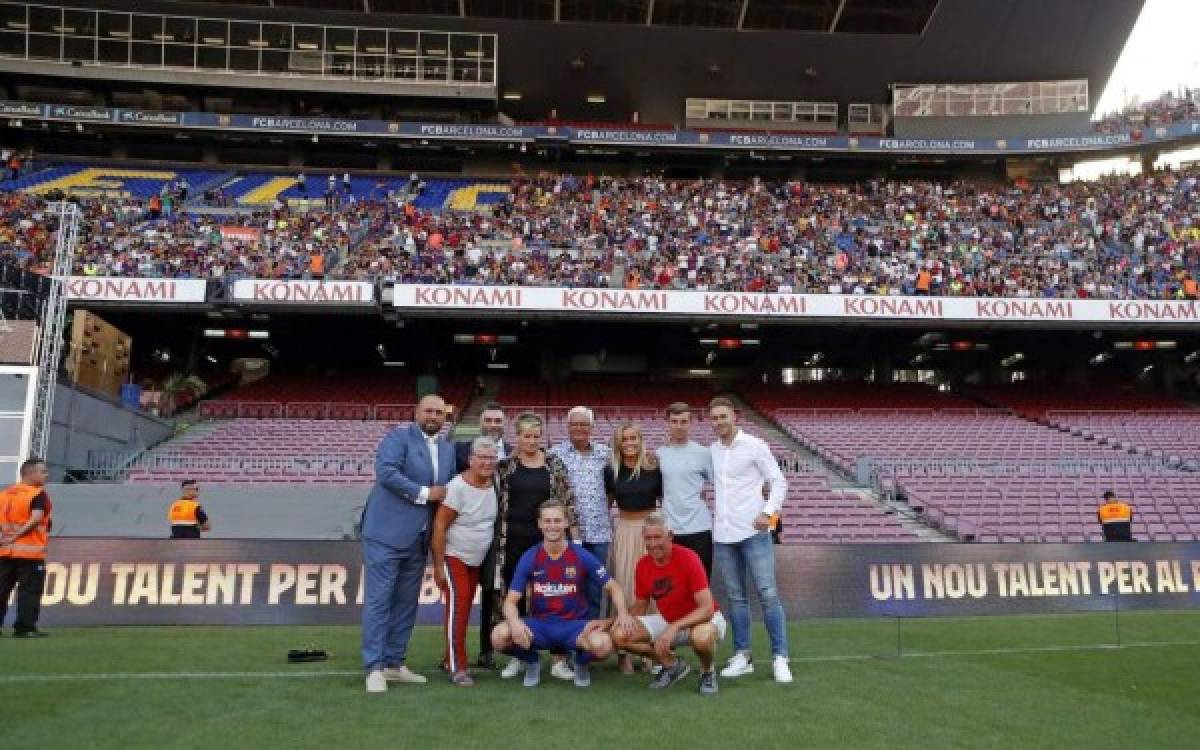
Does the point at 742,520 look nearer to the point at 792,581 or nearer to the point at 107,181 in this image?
the point at 792,581

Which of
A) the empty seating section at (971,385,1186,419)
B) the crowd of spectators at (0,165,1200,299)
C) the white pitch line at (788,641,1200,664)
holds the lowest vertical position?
the white pitch line at (788,641,1200,664)

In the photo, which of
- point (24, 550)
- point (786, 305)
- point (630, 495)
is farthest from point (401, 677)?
point (786, 305)

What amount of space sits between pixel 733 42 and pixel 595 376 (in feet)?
57.1

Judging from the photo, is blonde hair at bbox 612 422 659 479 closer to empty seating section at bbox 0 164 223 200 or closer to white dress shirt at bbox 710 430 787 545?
white dress shirt at bbox 710 430 787 545

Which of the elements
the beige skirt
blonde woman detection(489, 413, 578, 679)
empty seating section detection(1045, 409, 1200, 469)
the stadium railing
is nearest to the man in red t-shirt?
the beige skirt

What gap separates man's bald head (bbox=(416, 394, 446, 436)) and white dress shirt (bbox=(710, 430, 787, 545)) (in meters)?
1.97

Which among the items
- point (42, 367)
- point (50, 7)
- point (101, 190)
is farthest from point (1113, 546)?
point (50, 7)

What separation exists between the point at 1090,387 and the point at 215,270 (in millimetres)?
29336

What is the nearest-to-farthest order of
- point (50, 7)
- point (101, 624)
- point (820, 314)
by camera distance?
point (101, 624), point (820, 314), point (50, 7)

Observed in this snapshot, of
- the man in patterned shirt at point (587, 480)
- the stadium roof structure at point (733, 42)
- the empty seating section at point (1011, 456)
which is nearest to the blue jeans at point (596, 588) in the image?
the man in patterned shirt at point (587, 480)

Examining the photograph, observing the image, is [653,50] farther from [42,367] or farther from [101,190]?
[42,367]

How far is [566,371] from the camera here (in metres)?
32.4

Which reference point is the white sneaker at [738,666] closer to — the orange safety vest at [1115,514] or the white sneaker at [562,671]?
the white sneaker at [562,671]

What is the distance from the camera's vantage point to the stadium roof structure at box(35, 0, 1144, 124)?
3825cm
